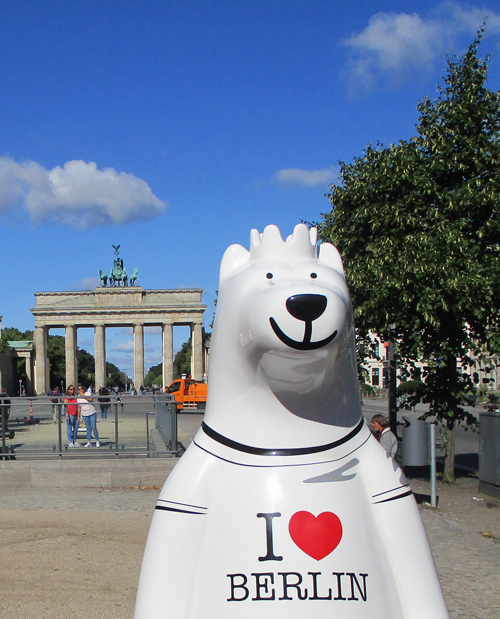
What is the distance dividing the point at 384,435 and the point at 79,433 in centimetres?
579

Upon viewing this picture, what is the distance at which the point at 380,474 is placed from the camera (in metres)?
2.66

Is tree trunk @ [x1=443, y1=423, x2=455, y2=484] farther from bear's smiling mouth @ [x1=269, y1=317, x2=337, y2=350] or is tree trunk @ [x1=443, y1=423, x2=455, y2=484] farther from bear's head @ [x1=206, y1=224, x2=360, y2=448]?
bear's smiling mouth @ [x1=269, y1=317, x2=337, y2=350]

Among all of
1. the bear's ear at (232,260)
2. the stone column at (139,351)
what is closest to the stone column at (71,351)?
the stone column at (139,351)

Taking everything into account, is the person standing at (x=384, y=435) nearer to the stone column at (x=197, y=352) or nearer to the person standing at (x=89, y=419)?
the person standing at (x=89, y=419)

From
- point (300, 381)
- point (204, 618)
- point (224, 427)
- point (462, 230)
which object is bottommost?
point (204, 618)

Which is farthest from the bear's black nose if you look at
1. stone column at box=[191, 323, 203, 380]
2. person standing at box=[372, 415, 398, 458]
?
stone column at box=[191, 323, 203, 380]

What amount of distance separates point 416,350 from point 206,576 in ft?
26.3

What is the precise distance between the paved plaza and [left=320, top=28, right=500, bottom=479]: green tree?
2.38 m

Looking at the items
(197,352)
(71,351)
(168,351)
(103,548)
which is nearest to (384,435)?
(103,548)

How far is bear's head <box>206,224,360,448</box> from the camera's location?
243 cm

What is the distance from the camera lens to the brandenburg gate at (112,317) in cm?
7156

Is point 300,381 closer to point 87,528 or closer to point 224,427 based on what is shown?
point 224,427

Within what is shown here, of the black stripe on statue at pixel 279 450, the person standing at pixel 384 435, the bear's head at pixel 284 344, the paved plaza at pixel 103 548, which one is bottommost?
the paved plaza at pixel 103 548

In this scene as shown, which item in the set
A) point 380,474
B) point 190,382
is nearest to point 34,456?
point 380,474
